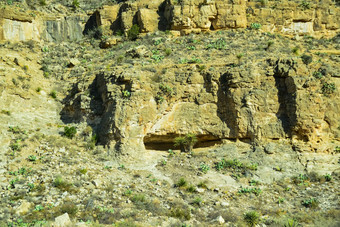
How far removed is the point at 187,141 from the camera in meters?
19.5

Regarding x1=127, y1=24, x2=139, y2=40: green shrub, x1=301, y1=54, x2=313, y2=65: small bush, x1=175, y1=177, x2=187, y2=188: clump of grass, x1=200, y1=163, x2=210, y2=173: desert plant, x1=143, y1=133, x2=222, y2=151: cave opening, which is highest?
x1=127, y1=24, x2=139, y2=40: green shrub

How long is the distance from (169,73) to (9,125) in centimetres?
995

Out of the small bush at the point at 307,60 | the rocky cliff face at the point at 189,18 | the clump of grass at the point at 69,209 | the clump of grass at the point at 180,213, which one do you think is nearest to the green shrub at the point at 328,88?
the small bush at the point at 307,60

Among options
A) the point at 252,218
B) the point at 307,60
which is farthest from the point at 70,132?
the point at 307,60

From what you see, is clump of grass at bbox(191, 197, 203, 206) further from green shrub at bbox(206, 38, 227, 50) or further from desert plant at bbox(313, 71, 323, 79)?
green shrub at bbox(206, 38, 227, 50)

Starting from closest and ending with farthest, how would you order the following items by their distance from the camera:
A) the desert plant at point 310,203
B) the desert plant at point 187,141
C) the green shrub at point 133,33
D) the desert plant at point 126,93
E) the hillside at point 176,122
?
the hillside at point 176,122, the desert plant at point 310,203, the desert plant at point 187,141, the desert plant at point 126,93, the green shrub at point 133,33

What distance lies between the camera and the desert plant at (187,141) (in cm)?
1942

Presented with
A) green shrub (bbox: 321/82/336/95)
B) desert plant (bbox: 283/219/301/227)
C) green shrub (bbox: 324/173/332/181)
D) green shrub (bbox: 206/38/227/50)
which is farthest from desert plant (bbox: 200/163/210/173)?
green shrub (bbox: 206/38/227/50)

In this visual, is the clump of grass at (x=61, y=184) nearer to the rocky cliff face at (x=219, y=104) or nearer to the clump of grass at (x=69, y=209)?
the clump of grass at (x=69, y=209)

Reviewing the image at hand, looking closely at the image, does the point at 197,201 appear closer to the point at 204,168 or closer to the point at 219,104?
the point at 204,168

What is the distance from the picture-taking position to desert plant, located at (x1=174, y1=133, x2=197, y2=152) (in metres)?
19.4

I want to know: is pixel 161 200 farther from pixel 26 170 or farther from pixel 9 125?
pixel 9 125

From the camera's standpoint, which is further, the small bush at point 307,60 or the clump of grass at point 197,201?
the small bush at point 307,60

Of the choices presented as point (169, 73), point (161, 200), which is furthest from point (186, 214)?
point (169, 73)
